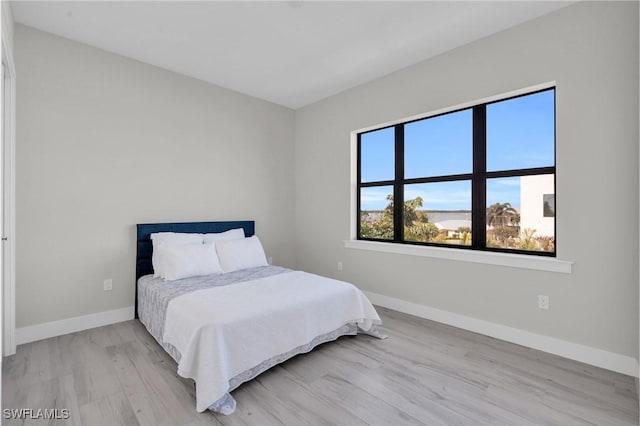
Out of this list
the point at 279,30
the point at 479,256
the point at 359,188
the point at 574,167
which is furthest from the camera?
the point at 359,188

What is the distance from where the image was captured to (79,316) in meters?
3.02

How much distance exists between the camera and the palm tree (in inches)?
115

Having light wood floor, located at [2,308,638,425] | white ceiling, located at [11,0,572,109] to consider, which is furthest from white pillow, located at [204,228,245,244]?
white ceiling, located at [11,0,572,109]

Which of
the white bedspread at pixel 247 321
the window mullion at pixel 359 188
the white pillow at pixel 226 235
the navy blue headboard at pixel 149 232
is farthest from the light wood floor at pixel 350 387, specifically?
the window mullion at pixel 359 188

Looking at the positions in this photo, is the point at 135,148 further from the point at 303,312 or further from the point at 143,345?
the point at 303,312

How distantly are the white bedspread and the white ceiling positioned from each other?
2195 millimetres

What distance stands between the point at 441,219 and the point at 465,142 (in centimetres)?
81

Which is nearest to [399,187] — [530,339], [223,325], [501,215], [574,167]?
[501,215]

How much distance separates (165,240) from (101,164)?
94 cm

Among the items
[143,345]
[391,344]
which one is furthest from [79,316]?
[391,344]

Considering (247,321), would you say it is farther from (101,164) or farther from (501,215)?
(501,215)

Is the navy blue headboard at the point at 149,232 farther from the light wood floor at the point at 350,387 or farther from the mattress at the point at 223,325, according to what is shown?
the light wood floor at the point at 350,387

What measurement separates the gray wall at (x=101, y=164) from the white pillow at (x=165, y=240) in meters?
0.24

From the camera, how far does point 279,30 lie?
110 inches
